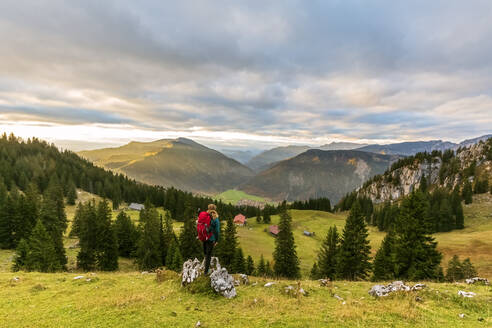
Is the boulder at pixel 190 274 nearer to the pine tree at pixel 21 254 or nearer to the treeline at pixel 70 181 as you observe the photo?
the pine tree at pixel 21 254

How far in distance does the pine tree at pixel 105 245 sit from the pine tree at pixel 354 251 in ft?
136

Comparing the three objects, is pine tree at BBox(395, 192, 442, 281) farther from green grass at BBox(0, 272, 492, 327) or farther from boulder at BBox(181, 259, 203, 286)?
boulder at BBox(181, 259, 203, 286)

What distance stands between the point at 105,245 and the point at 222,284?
38189 mm

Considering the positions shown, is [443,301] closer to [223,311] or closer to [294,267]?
[223,311]

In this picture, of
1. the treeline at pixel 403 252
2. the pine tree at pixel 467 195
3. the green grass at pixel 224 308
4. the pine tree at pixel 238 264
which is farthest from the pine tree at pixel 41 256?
the pine tree at pixel 467 195

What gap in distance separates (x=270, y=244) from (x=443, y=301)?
261 feet

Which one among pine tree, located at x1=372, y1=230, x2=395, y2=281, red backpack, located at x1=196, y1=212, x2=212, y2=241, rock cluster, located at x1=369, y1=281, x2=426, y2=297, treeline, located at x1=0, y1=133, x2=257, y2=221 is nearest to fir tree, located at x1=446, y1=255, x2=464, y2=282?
pine tree, located at x1=372, y1=230, x2=395, y2=281

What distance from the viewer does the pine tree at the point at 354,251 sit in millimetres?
34688

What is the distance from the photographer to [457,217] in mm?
98000

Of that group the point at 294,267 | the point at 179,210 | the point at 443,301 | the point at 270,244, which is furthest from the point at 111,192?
the point at 443,301

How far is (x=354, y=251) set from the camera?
35.0m

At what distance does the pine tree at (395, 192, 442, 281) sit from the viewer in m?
26.1

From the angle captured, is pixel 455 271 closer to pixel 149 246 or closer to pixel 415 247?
pixel 415 247

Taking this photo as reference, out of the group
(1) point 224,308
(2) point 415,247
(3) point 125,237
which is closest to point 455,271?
(2) point 415,247
